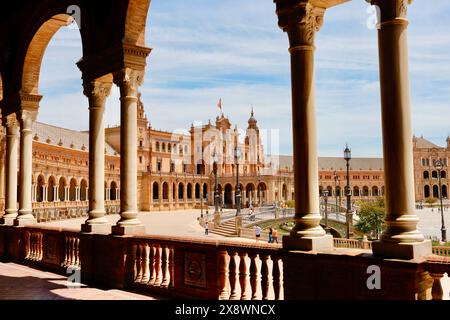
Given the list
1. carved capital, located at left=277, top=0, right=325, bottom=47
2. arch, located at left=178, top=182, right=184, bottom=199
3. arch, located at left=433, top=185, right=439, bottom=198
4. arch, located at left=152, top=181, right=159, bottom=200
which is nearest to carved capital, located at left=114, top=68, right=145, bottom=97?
carved capital, located at left=277, top=0, right=325, bottom=47

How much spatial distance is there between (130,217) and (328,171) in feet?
377

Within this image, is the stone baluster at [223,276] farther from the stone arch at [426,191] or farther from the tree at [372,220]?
the stone arch at [426,191]

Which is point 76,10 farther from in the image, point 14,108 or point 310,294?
point 310,294

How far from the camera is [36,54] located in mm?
12648

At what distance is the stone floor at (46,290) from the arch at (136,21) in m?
4.92

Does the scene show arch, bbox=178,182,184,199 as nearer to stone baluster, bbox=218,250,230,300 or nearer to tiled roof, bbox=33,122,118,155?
tiled roof, bbox=33,122,118,155

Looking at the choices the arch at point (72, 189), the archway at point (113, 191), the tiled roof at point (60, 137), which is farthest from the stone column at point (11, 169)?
the archway at point (113, 191)

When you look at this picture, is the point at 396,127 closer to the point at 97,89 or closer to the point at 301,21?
the point at 301,21

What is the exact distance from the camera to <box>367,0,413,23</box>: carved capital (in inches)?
192

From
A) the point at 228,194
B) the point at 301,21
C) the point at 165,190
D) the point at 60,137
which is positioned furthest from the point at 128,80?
the point at 228,194

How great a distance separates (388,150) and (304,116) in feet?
4.29

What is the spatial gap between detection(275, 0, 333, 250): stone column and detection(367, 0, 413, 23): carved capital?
1154 mm
